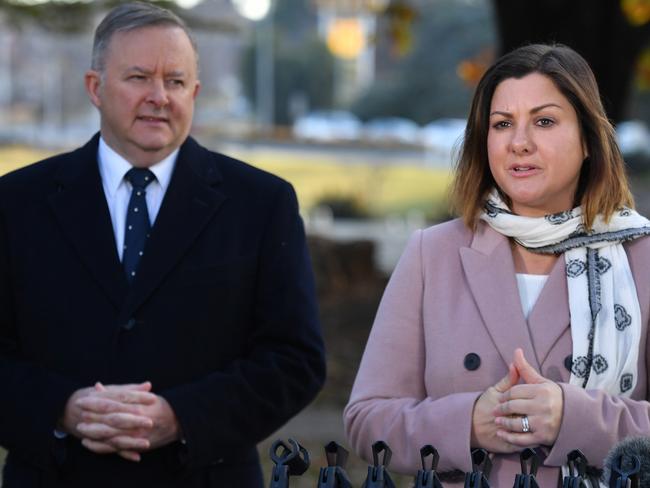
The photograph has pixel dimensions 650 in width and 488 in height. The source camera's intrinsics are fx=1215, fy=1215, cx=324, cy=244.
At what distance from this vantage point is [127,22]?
3523 mm

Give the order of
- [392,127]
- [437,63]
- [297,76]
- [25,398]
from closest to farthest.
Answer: [25,398] → [437,63] → [392,127] → [297,76]

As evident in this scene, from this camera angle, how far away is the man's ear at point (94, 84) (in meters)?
3.59

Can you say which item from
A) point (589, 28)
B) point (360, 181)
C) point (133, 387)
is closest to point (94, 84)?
point (133, 387)

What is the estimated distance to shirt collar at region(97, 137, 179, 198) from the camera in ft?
11.7

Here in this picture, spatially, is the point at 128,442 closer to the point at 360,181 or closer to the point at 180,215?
the point at 180,215

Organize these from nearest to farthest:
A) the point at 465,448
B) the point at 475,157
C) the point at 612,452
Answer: the point at 612,452
the point at 465,448
the point at 475,157

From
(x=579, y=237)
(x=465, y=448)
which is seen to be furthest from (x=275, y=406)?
(x=579, y=237)

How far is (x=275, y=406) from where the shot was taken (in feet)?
11.4

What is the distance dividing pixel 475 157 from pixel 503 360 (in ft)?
1.77

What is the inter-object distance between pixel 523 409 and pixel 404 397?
1.22ft

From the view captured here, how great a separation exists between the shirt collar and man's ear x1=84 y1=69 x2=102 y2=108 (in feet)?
0.39

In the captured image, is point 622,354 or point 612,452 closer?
point 612,452

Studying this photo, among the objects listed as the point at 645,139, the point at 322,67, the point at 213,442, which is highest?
the point at 322,67

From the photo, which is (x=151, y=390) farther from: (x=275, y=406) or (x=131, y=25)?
(x=131, y=25)
